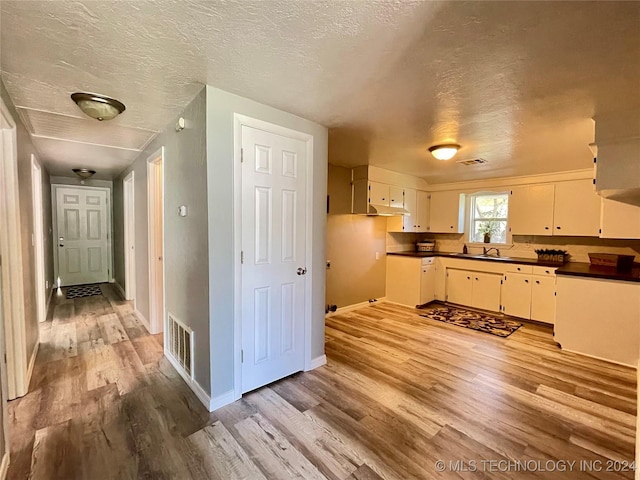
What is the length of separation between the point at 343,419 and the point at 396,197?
3.60 meters

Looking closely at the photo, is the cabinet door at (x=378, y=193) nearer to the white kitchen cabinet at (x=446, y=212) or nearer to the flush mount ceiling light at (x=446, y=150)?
the flush mount ceiling light at (x=446, y=150)

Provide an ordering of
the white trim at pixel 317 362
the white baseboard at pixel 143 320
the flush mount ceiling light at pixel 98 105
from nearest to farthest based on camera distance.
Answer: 1. the flush mount ceiling light at pixel 98 105
2. the white trim at pixel 317 362
3. the white baseboard at pixel 143 320

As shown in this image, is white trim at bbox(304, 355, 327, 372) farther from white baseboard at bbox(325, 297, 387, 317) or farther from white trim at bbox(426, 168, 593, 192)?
white trim at bbox(426, 168, 593, 192)

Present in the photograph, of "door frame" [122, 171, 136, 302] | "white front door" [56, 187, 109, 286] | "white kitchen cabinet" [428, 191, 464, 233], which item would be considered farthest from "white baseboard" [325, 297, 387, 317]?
"white front door" [56, 187, 109, 286]

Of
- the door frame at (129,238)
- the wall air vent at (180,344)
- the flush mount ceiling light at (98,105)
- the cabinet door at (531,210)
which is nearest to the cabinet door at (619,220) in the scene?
the cabinet door at (531,210)

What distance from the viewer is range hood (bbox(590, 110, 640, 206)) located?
7.45 ft

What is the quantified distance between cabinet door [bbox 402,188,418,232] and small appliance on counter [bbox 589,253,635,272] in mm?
2415

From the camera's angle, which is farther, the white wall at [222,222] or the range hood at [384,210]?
the range hood at [384,210]

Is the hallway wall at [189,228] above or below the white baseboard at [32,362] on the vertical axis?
above

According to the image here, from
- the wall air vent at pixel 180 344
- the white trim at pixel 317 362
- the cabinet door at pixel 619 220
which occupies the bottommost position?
the white trim at pixel 317 362

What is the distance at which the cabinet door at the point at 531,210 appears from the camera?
4.37 m

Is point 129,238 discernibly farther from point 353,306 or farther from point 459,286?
point 459,286

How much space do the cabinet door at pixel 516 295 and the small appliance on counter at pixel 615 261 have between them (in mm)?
758

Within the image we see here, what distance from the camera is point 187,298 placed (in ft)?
8.06
